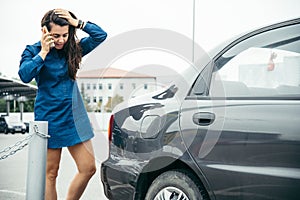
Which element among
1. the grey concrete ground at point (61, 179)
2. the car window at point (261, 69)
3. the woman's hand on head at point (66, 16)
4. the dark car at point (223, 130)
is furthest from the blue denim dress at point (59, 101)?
the car window at point (261, 69)

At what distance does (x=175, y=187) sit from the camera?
9.68 feet

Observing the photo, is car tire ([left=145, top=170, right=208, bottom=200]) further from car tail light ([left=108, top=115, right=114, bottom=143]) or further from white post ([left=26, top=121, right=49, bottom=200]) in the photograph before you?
white post ([left=26, top=121, right=49, bottom=200])

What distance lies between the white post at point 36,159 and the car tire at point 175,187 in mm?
779

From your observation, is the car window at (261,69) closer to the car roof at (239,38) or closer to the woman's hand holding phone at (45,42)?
the car roof at (239,38)

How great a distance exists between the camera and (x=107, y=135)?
11.5ft

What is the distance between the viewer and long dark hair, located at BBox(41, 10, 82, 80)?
10.5 ft

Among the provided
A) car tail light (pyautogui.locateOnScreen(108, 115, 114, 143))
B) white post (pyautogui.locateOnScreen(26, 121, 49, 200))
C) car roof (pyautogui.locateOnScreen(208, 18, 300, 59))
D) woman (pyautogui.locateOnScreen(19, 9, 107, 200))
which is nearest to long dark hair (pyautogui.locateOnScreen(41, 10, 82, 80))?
woman (pyautogui.locateOnScreen(19, 9, 107, 200))

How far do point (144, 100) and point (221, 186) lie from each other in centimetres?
93

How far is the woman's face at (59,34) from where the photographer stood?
321 cm

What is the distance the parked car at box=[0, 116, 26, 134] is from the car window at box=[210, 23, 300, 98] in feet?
85.1

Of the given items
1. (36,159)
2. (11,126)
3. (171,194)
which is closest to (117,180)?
(171,194)

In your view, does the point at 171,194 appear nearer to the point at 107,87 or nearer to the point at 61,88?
the point at 107,87

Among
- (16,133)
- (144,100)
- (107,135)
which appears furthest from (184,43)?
(16,133)

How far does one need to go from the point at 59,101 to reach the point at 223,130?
1.29 meters
